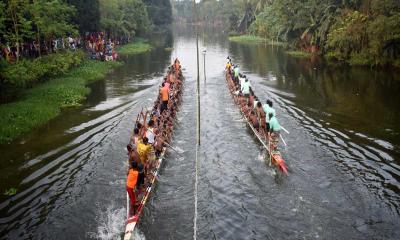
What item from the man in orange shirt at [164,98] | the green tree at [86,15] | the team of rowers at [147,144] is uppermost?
the green tree at [86,15]

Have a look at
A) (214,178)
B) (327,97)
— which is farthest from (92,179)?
(327,97)

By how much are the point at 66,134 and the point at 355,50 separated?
95.2 ft

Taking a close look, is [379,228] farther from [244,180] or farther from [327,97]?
[327,97]

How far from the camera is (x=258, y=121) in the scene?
18109 millimetres

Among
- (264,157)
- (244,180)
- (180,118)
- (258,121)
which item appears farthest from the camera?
(180,118)

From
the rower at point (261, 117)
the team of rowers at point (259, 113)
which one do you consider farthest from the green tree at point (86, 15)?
the rower at point (261, 117)

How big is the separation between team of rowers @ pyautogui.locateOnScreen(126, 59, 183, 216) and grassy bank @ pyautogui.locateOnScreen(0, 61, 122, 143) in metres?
6.14

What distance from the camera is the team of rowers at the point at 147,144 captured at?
1128cm

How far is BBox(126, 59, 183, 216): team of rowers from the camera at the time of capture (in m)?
11.3

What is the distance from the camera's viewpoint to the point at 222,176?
1416 cm

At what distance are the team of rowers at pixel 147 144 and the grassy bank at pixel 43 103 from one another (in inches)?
242

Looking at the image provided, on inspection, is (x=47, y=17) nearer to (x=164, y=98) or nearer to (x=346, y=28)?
(x=164, y=98)

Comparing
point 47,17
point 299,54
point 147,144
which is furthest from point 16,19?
point 299,54

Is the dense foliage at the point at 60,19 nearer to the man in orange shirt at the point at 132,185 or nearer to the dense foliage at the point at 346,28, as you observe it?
Answer: the man in orange shirt at the point at 132,185
